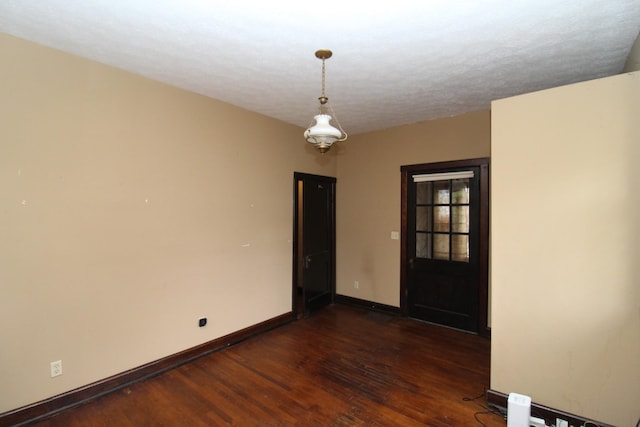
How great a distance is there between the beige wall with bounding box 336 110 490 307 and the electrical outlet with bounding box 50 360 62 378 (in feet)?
11.6

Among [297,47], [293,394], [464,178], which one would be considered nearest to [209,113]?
[297,47]

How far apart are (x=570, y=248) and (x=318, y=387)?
2.22m

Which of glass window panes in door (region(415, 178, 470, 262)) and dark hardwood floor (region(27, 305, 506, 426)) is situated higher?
glass window panes in door (region(415, 178, 470, 262))

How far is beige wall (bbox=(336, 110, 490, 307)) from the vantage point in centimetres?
390

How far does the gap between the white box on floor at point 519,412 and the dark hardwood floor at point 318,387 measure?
218mm

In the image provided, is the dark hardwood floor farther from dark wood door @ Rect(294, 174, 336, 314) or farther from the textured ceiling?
the textured ceiling

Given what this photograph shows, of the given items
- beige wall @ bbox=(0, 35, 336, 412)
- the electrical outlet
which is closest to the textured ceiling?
beige wall @ bbox=(0, 35, 336, 412)

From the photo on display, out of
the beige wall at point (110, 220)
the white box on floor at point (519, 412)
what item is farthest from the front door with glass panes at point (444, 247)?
the beige wall at point (110, 220)

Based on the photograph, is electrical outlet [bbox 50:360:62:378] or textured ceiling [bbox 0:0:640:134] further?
electrical outlet [bbox 50:360:62:378]

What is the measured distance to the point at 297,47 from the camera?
2.17 metres

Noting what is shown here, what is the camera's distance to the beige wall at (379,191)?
390 cm

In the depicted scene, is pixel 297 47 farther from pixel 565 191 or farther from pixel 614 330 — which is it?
pixel 614 330

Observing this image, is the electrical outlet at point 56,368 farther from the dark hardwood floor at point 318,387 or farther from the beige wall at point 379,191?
the beige wall at point 379,191

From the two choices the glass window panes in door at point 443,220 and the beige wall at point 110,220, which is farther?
the glass window panes in door at point 443,220
